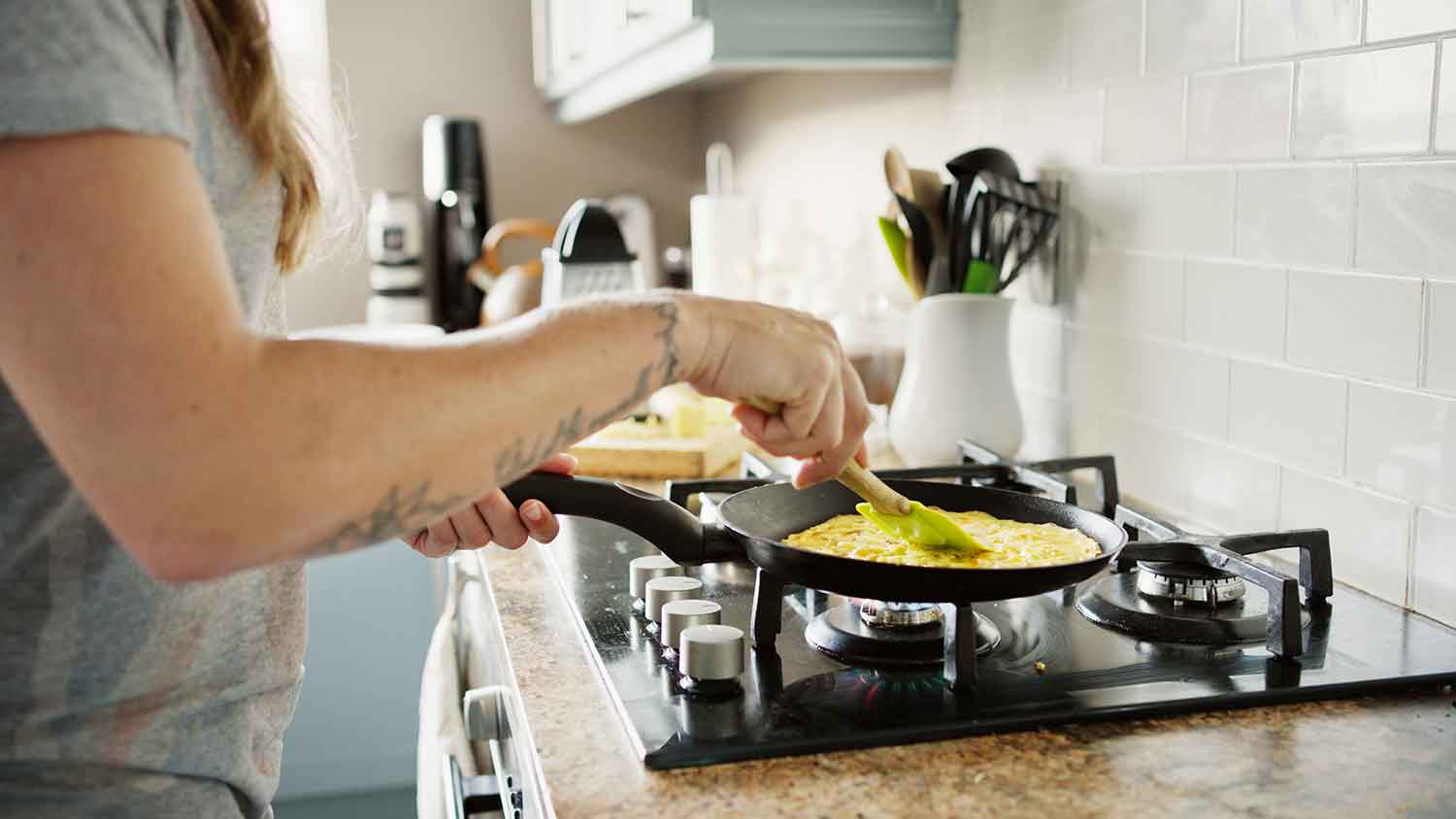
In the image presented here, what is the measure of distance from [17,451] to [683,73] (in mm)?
1360

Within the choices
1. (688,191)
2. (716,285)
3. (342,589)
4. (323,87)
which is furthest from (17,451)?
(688,191)

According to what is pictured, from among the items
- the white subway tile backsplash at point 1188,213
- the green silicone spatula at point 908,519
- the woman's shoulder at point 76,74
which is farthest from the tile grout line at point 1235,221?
the woman's shoulder at point 76,74

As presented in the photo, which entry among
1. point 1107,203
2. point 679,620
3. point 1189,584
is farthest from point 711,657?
point 1107,203

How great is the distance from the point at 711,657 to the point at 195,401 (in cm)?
43

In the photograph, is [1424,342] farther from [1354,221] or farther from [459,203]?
[459,203]

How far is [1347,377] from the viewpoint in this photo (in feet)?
3.56

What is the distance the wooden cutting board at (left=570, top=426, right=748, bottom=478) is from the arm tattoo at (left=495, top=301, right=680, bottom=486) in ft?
3.11

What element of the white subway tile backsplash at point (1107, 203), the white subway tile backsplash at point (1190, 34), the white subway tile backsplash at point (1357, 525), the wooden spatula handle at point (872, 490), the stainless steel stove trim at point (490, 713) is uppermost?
the white subway tile backsplash at point (1190, 34)

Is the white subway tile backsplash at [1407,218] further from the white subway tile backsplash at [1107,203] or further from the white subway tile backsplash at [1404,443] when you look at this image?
the white subway tile backsplash at [1107,203]

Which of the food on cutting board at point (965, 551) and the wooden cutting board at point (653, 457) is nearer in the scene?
the food on cutting board at point (965, 551)

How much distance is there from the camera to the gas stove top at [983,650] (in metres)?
0.80

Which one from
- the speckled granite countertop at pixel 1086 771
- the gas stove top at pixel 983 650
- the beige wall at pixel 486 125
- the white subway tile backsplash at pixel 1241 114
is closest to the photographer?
the speckled granite countertop at pixel 1086 771

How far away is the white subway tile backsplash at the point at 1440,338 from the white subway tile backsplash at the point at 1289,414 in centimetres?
10

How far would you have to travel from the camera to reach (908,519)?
98 cm
